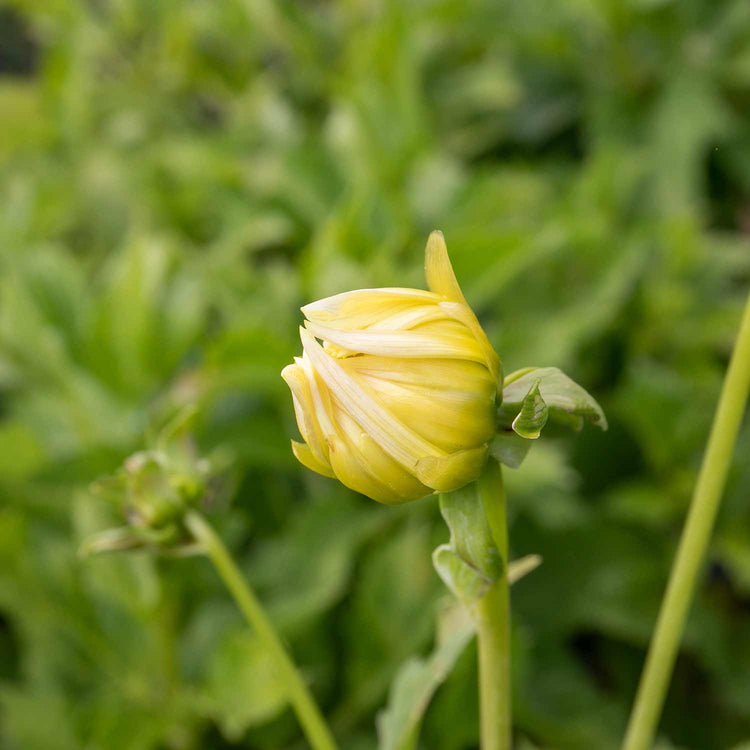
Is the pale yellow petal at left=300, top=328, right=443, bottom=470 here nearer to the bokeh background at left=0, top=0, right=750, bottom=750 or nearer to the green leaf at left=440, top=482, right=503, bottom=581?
the green leaf at left=440, top=482, right=503, bottom=581

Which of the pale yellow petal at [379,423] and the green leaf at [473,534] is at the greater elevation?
the pale yellow petal at [379,423]

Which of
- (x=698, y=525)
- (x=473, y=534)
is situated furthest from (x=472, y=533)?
(x=698, y=525)

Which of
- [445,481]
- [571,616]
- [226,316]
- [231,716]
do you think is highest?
[445,481]

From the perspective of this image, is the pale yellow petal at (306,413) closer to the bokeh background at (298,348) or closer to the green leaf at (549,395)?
the green leaf at (549,395)

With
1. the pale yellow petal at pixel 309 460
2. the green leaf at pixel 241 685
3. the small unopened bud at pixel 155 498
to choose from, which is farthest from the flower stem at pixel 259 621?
the green leaf at pixel 241 685

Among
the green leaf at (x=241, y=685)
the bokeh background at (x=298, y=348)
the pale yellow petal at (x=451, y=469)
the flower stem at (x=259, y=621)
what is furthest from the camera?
the bokeh background at (x=298, y=348)

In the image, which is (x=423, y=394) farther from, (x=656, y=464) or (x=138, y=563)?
(x=656, y=464)

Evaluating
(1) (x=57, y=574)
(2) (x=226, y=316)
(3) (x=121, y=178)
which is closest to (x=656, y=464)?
(2) (x=226, y=316)
